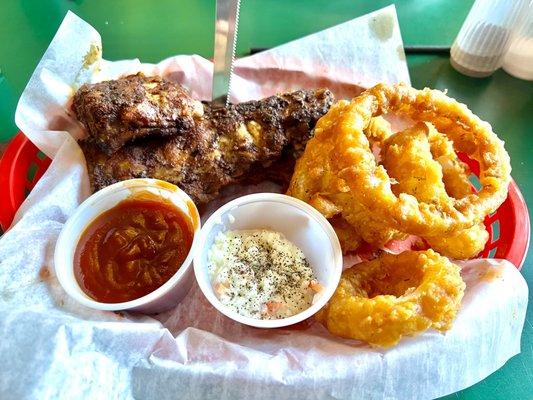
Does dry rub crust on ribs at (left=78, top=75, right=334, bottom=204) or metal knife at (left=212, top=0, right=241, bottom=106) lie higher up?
metal knife at (left=212, top=0, right=241, bottom=106)

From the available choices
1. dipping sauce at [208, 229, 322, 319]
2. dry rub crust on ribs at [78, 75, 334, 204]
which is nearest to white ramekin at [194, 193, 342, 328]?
dipping sauce at [208, 229, 322, 319]

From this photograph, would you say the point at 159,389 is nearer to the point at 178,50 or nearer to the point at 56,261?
the point at 56,261

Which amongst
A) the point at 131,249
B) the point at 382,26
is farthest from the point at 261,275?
the point at 382,26

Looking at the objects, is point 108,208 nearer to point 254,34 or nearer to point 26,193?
point 26,193

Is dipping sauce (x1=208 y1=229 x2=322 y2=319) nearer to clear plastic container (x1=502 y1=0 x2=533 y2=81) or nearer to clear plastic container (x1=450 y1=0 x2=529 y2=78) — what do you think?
clear plastic container (x1=450 y1=0 x2=529 y2=78)

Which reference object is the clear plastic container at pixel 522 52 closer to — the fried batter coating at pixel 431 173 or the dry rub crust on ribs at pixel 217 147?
the fried batter coating at pixel 431 173

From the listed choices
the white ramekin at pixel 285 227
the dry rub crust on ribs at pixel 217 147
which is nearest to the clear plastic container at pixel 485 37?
the dry rub crust on ribs at pixel 217 147
